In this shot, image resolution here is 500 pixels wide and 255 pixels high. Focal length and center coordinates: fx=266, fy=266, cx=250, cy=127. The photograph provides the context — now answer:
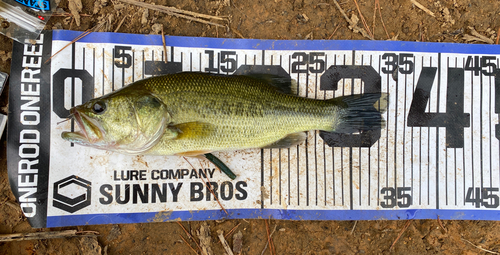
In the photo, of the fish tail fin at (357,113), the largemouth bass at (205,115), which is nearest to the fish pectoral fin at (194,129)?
the largemouth bass at (205,115)

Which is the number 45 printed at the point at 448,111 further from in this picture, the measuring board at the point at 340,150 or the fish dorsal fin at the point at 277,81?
the fish dorsal fin at the point at 277,81

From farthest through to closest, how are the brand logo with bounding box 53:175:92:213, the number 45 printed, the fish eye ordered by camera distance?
the number 45 printed
the brand logo with bounding box 53:175:92:213
the fish eye

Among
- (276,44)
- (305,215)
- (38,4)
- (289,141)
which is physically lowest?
(305,215)

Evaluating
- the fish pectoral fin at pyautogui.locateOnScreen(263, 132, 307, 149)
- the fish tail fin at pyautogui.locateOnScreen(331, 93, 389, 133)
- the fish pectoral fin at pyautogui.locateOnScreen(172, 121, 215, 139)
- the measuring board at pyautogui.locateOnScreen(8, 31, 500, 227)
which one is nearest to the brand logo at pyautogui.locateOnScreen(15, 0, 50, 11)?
the measuring board at pyautogui.locateOnScreen(8, 31, 500, 227)

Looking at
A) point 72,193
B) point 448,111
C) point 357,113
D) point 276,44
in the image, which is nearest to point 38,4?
point 72,193

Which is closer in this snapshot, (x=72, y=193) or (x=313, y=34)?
(x=72, y=193)

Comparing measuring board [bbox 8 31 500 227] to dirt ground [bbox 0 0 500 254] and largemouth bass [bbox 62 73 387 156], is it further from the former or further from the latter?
largemouth bass [bbox 62 73 387 156]

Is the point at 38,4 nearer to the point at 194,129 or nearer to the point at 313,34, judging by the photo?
the point at 194,129
